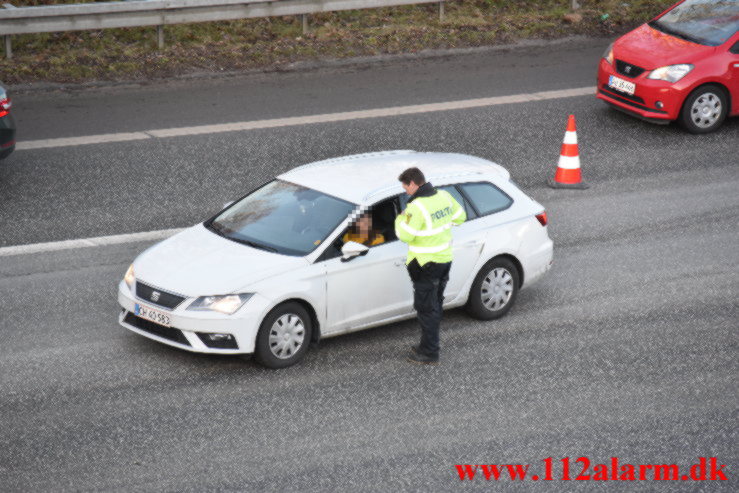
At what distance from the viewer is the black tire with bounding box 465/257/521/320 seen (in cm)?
1063

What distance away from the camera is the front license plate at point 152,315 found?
9.38m

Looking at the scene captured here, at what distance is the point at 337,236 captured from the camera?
984 centimetres

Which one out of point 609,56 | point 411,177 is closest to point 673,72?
point 609,56

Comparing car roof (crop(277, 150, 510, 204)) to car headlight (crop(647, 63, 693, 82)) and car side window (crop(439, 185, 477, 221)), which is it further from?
car headlight (crop(647, 63, 693, 82))

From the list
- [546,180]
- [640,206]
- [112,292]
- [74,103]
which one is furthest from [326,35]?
[112,292]

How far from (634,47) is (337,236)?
319 inches

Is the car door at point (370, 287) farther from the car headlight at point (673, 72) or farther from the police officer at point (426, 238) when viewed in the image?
the car headlight at point (673, 72)

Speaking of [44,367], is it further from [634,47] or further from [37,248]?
[634,47]

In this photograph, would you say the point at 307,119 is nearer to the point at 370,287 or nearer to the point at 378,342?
the point at 378,342

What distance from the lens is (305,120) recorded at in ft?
53.2

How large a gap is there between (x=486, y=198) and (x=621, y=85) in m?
6.07

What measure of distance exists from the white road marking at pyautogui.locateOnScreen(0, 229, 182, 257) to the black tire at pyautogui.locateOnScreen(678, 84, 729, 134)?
23.9ft

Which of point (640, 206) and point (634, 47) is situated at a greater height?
point (634, 47)

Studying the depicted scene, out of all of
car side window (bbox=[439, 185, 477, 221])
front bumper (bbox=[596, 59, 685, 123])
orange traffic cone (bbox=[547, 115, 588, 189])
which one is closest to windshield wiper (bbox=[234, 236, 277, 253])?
car side window (bbox=[439, 185, 477, 221])
